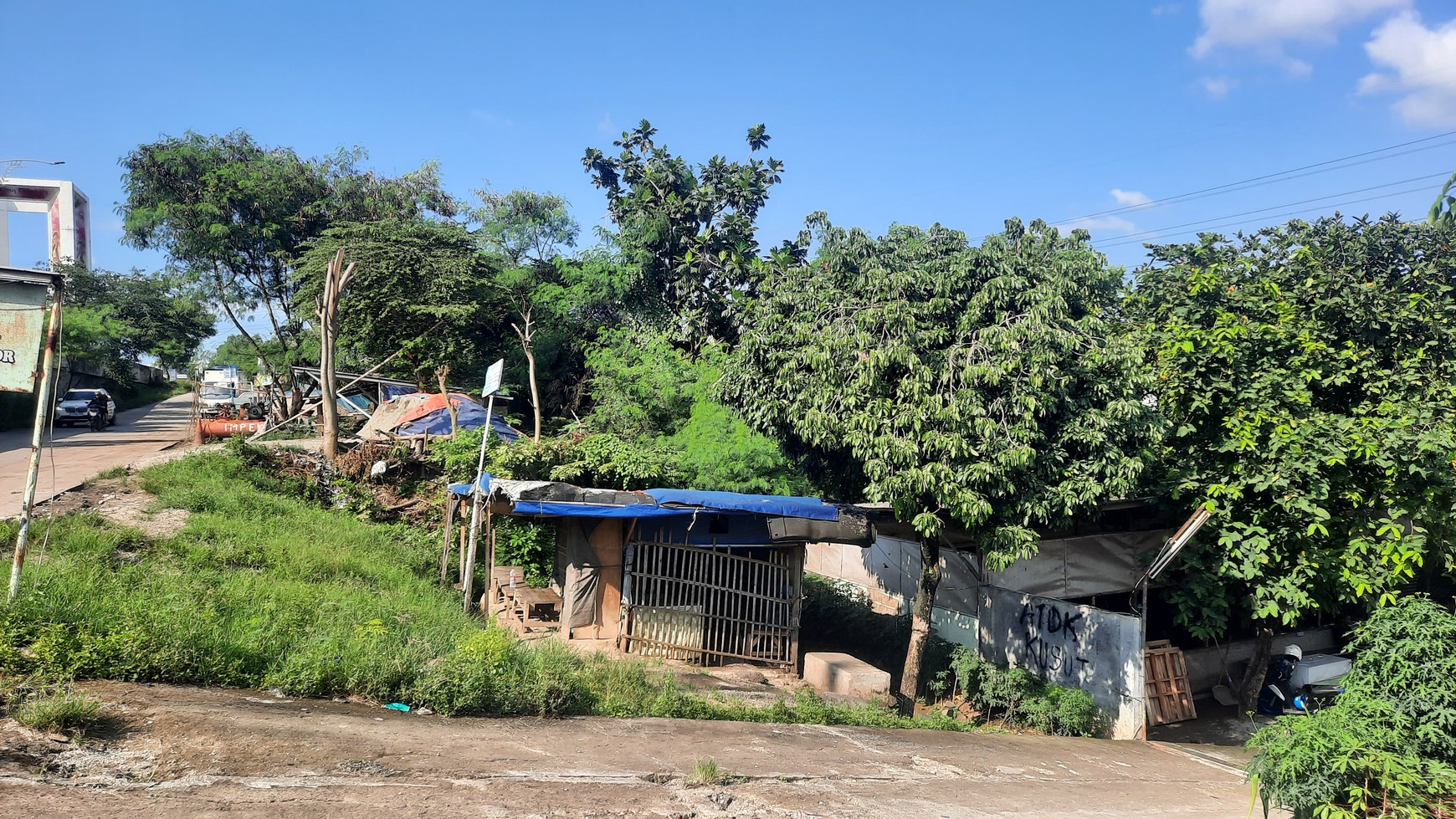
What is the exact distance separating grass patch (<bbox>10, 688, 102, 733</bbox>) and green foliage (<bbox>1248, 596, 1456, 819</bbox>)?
756cm

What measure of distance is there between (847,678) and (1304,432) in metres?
6.41

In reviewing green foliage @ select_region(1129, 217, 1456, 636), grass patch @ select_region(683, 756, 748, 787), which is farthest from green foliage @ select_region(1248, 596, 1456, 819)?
grass patch @ select_region(683, 756, 748, 787)

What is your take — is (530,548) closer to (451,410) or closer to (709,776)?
(451,410)

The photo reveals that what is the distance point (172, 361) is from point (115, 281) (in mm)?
8269

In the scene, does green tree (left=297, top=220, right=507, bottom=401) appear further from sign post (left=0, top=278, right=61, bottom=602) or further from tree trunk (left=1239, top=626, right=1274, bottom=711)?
tree trunk (left=1239, top=626, right=1274, bottom=711)

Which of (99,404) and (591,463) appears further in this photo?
Result: (99,404)

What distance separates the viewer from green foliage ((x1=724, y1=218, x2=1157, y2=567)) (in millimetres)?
9359

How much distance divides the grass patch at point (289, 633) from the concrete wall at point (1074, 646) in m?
2.40

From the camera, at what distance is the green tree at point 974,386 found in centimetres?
936

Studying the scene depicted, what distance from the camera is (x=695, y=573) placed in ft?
39.2

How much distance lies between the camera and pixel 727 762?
654cm

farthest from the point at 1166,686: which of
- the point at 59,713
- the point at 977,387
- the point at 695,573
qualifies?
the point at 59,713

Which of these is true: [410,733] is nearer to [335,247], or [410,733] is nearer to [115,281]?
[335,247]

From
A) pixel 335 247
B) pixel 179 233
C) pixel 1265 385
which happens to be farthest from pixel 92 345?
pixel 1265 385
